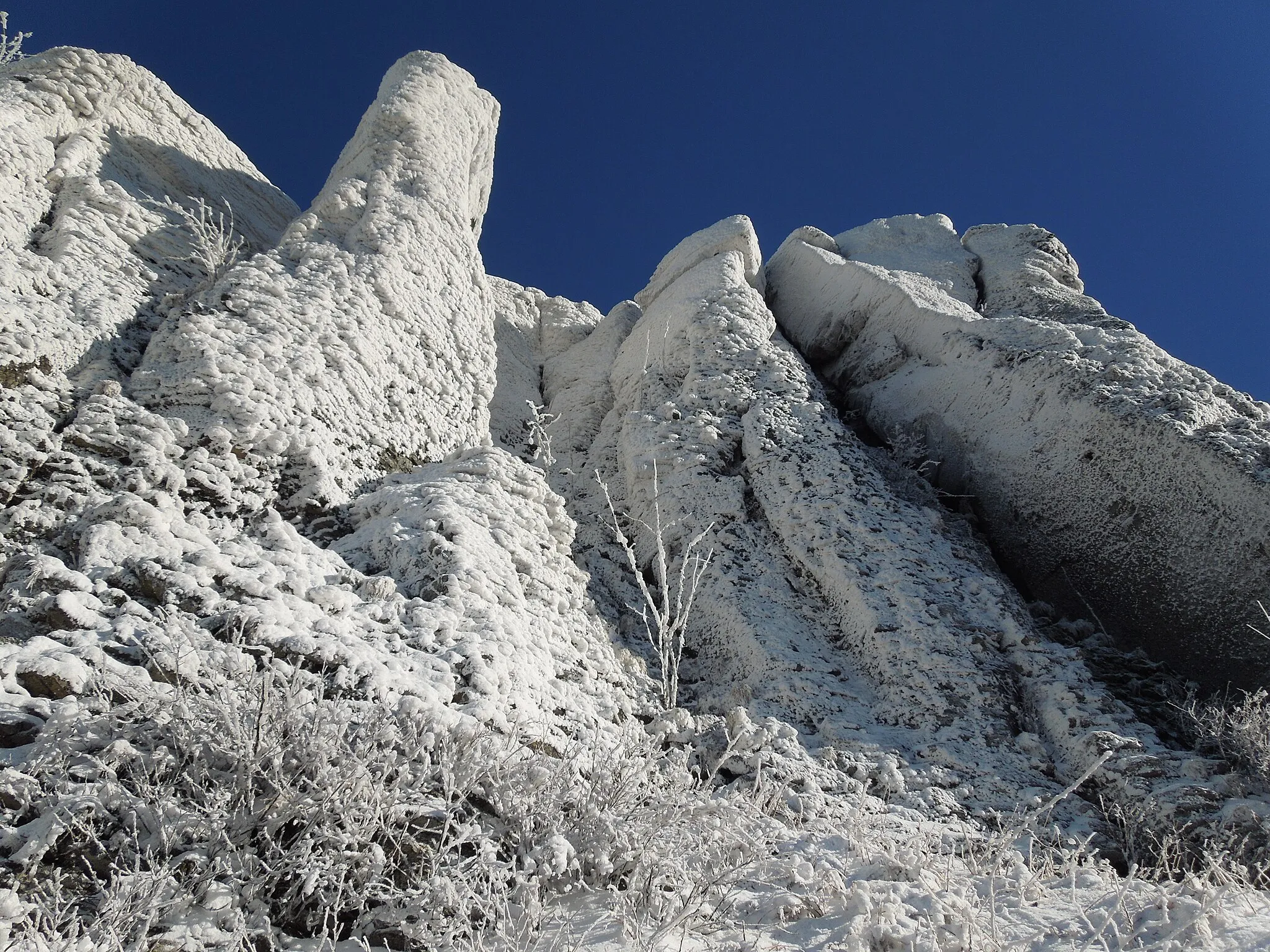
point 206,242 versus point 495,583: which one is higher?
point 206,242

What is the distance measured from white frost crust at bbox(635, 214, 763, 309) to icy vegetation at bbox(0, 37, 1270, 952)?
595mm

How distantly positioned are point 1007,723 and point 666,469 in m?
3.07

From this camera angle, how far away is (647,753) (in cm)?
295

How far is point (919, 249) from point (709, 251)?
3108 millimetres

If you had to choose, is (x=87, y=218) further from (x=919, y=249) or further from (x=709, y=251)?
(x=919, y=249)

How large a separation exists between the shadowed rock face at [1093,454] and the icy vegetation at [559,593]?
1.3 inches

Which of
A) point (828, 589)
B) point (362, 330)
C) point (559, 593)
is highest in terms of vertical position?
point (362, 330)

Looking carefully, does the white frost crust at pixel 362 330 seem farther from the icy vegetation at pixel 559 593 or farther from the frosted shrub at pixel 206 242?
the frosted shrub at pixel 206 242

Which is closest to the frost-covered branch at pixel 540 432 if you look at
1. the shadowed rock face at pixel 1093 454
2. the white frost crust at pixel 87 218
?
the white frost crust at pixel 87 218

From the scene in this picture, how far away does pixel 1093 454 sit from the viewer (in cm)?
572

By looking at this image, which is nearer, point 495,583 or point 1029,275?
point 495,583

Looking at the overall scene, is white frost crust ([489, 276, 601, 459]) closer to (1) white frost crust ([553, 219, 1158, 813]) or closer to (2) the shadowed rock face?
(1) white frost crust ([553, 219, 1158, 813])

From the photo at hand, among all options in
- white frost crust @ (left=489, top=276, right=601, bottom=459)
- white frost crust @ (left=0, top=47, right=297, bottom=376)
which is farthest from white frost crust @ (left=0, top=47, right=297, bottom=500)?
white frost crust @ (left=489, top=276, right=601, bottom=459)

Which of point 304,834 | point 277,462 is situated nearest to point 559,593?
point 277,462
